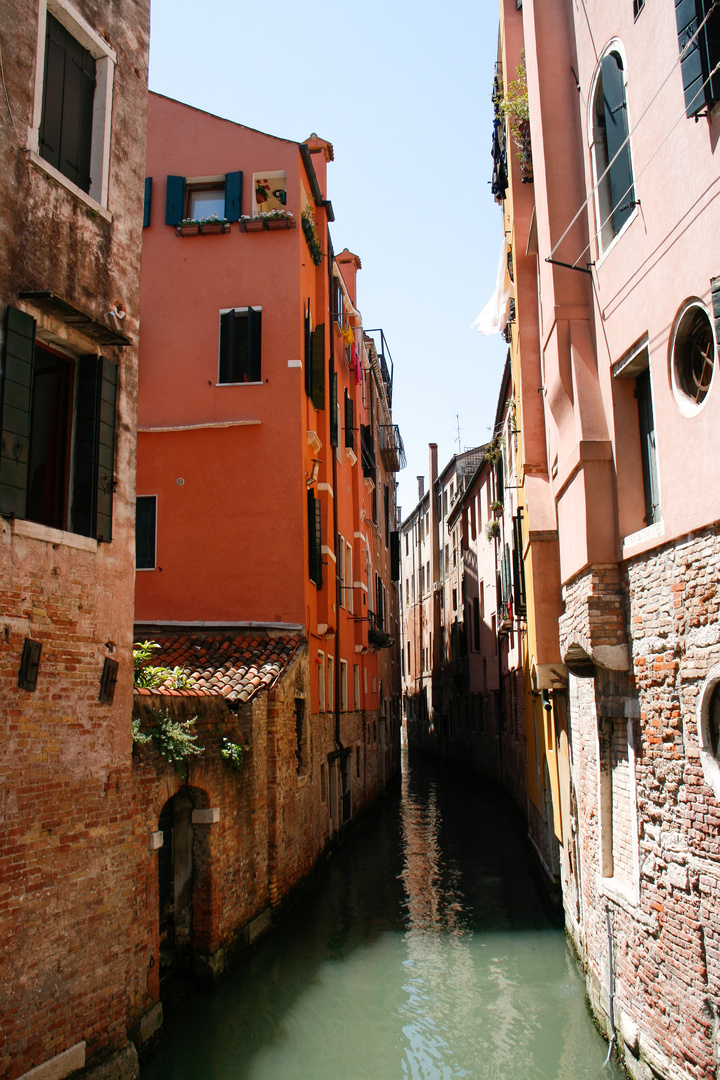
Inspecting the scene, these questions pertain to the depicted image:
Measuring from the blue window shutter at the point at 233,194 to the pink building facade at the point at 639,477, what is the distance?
7.13 meters

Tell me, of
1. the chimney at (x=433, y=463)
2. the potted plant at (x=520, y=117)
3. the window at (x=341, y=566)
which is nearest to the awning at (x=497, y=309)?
the potted plant at (x=520, y=117)

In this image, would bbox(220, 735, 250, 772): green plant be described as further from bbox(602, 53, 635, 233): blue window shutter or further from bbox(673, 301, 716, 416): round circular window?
bbox(602, 53, 635, 233): blue window shutter

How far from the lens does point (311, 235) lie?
16.4m

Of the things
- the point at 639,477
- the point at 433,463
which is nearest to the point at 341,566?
the point at 639,477

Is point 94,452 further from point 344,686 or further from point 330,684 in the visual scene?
point 344,686

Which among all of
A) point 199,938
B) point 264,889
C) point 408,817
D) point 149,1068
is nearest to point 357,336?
point 408,817

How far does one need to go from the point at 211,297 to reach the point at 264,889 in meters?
9.94

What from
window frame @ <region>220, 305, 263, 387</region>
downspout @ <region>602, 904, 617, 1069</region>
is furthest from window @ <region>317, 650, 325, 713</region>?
downspout @ <region>602, 904, 617, 1069</region>

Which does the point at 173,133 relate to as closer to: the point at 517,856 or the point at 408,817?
the point at 517,856

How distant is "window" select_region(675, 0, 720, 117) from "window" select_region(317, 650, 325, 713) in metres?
11.7

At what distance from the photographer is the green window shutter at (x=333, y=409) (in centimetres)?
1805

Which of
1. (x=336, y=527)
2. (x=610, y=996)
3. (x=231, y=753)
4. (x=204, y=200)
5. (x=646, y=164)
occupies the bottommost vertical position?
(x=610, y=996)

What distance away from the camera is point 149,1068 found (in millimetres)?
7508

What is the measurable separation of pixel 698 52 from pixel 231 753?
847cm
